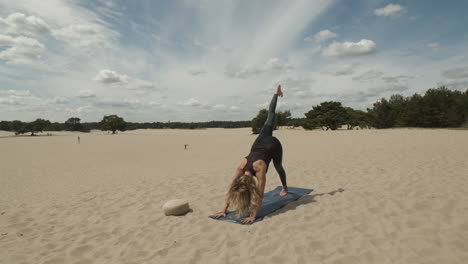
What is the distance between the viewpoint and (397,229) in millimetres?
3965

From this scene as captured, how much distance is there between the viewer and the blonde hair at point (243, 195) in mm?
4730

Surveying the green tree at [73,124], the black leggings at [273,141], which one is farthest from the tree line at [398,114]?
the green tree at [73,124]

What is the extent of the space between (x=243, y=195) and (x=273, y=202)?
123 centimetres

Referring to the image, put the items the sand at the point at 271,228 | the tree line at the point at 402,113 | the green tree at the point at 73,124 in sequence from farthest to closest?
1. the green tree at the point at 73,124
2. the tree line at the point at 402,113
3. the sand at the point at 271,228

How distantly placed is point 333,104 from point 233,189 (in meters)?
39.4

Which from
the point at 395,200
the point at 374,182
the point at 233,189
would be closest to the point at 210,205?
the point at 233,189

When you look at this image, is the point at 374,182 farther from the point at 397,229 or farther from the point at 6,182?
the point at 6,182

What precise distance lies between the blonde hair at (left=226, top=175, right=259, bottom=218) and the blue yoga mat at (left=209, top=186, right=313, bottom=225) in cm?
28

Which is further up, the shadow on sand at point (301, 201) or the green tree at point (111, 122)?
the green tree at point (111, 122)

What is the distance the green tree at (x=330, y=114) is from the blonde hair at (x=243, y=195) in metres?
38.5

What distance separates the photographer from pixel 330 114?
40.0 metres

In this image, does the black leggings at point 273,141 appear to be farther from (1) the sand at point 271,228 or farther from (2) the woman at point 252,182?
(1) the sand at point 271,228

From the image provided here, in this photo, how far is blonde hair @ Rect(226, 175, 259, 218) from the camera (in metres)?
4.73

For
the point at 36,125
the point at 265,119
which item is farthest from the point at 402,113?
the point at 36,125
